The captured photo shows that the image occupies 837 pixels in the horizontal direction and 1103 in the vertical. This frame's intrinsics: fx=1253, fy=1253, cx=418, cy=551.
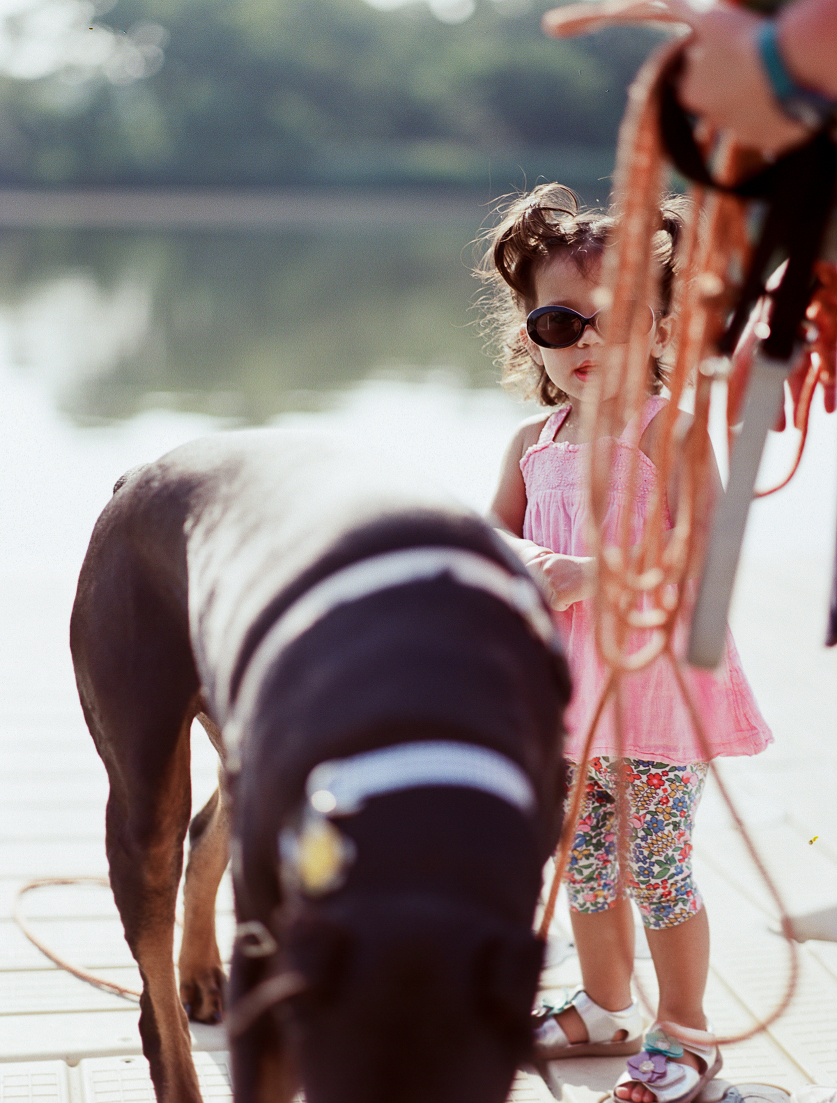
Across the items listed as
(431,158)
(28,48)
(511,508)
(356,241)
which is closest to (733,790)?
(511,508)

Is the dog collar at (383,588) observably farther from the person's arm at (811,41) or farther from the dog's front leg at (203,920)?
the dog's front leg at (203,920)

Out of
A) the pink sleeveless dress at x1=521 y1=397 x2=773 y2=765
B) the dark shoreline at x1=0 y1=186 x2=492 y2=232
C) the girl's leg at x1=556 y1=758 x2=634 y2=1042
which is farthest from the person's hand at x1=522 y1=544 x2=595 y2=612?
the dark shoreline at x1=0 y1=186 x2=492 y2=232

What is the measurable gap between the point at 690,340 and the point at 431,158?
Answer: 5595 cm

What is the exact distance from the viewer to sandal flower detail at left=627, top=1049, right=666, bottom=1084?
7.01 feet

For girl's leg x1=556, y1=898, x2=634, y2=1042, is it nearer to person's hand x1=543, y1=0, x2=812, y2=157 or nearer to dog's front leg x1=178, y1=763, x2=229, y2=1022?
dog's front leg x1=178, y1=763, x2=229, y2=1022

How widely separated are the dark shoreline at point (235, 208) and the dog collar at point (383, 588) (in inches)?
1478

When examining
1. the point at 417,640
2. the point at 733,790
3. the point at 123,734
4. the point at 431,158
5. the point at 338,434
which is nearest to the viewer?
the point at 417,640

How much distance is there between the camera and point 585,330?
2207 mm

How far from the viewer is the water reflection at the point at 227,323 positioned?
37.1 feet

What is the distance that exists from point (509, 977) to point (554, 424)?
1.53 m

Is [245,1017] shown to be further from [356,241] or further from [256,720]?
[356,241]

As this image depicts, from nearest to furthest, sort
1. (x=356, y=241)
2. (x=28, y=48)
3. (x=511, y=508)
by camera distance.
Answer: (x=511, y=508) < (x=356, y=241) < (x=28, y=48)

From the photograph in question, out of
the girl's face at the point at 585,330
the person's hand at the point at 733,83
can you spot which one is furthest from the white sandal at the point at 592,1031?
the person's hand at the point at 733,83

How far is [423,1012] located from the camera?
956 mm
